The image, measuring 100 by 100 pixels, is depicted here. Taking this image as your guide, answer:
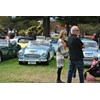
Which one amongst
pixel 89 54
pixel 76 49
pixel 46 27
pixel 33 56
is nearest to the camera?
pixel 76 49

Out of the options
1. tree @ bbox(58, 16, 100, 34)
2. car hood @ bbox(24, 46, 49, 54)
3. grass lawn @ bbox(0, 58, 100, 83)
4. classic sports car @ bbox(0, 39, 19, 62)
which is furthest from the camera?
tree @ bbox(58, 16, 100, 34)

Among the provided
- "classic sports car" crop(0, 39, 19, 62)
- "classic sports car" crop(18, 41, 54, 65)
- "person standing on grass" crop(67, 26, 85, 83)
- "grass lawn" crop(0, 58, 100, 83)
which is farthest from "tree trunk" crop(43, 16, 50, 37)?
"person standing on grass" crop(67, 26, 85, 83)

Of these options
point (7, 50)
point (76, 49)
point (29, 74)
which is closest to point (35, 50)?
point (7, 50)

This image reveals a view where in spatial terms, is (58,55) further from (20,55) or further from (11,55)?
(11,55)

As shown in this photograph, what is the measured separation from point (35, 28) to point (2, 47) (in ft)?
125

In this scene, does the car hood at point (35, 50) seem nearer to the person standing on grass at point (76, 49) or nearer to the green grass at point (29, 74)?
the green grass at point (29, 74)

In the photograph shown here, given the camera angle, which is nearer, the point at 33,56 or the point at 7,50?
the point at 33,56

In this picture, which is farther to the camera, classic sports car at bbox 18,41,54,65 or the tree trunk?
the tree trunk

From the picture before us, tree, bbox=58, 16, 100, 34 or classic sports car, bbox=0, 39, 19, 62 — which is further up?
tree, bbox=58, 16, 100, 34

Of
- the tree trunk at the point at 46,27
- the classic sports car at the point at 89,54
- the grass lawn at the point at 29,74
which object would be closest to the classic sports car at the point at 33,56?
the grass lawn at the point at 29,74

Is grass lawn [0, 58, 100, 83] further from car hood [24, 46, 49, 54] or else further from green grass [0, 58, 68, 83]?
car hood [24, 46, 49, 54]

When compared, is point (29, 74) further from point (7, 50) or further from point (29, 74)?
point (7, 50)
